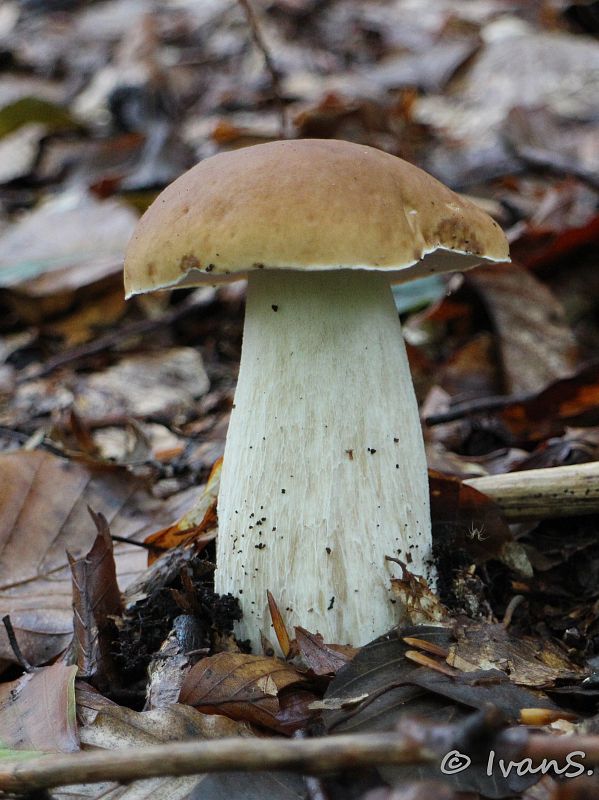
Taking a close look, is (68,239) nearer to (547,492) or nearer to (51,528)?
(51,528)

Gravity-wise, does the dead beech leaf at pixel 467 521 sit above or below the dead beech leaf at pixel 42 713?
below

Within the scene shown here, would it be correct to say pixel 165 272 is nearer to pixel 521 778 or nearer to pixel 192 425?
pixel 521 778

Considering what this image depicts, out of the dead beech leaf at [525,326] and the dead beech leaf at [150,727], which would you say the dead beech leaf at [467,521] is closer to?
the dead beech leaf at [150,727]

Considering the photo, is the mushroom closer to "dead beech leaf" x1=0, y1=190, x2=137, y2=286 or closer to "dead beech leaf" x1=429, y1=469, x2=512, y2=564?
"dead beech leaf" x1=429, y1=469, x2=512, y2=564

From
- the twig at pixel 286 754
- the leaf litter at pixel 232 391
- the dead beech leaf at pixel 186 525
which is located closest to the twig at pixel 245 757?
the twig at pixel 286 754

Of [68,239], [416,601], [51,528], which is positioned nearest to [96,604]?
[51,528]
